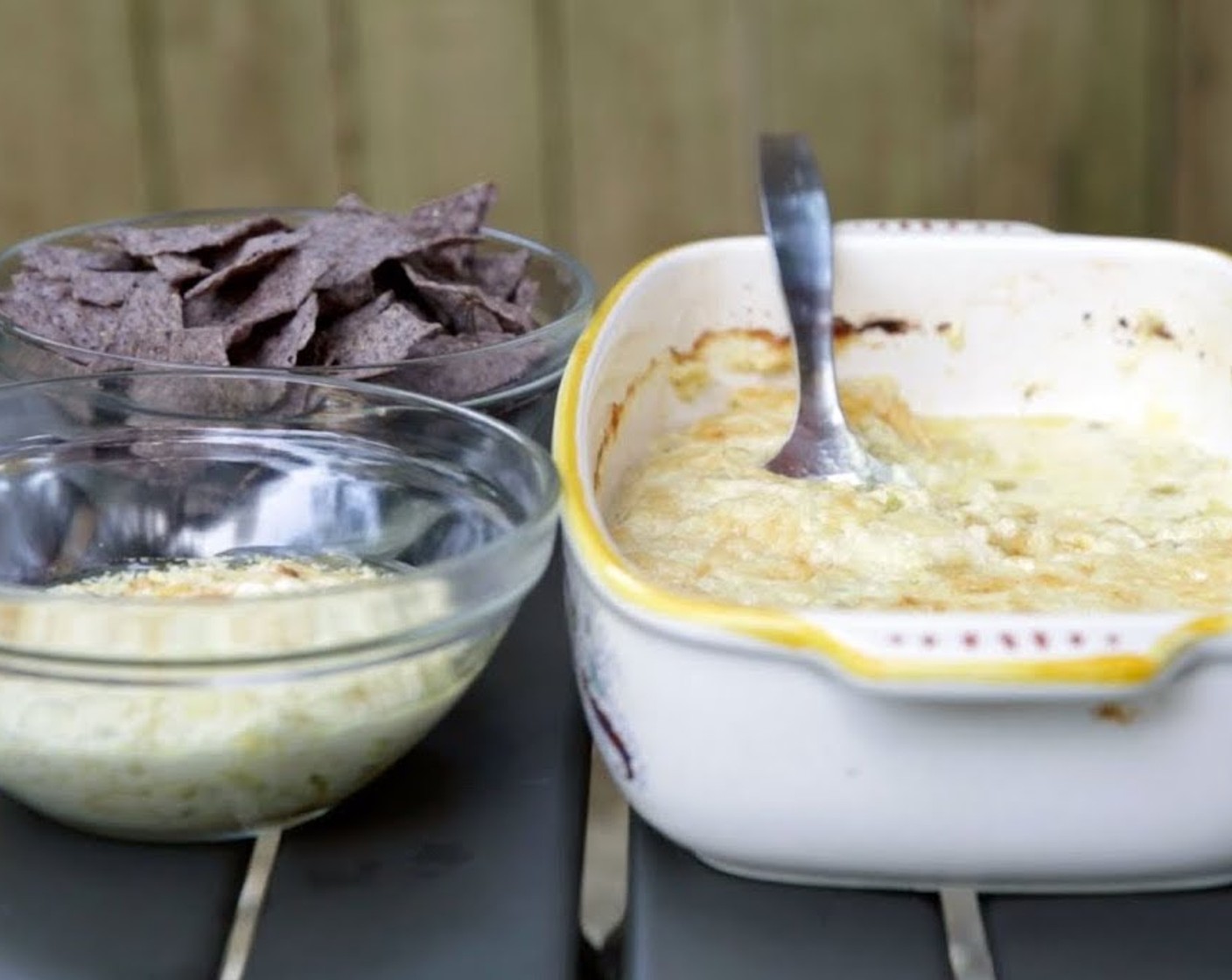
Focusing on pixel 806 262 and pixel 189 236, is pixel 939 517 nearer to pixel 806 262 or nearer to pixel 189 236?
pixel 806 262

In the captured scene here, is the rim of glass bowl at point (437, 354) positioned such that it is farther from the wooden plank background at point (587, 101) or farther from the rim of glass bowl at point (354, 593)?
the wooden plank background at point (587, 101)

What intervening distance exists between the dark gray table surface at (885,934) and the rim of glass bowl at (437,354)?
31 cm

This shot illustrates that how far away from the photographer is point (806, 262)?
1.11m

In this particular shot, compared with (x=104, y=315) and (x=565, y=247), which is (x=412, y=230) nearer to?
(x=104, y=315)

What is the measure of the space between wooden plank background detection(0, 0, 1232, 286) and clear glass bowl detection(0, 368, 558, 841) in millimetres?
1312

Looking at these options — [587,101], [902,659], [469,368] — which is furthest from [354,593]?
[587,101]

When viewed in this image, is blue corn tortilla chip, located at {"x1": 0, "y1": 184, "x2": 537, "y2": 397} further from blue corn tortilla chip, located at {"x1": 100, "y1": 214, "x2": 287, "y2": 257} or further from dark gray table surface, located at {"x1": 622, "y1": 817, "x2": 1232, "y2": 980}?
dark gray table surface, located at {"x1": 622, "y1": 817, "x2": 1232, "y2": 980}

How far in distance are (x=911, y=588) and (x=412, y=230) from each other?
1.34ft

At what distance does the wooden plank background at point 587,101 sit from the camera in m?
2.19

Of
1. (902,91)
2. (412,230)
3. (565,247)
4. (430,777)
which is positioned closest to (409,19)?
(565,247)

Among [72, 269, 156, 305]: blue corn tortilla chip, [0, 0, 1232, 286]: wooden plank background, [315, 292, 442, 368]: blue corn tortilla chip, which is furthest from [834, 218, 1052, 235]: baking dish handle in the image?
[0, 0, 1232, 286]: wooden plank background

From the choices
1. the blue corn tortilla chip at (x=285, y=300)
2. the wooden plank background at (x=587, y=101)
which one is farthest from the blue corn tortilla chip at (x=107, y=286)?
the wooden plank background at (x=587, y=101)

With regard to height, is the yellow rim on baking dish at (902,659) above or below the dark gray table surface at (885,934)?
above

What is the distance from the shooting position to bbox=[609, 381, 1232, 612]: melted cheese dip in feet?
2.82
